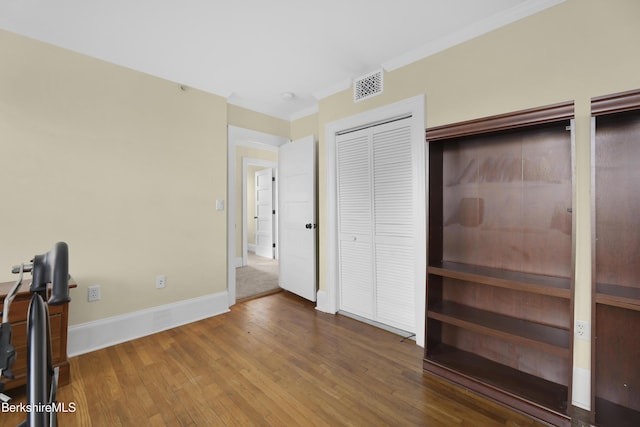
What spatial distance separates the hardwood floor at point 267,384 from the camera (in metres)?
1.59

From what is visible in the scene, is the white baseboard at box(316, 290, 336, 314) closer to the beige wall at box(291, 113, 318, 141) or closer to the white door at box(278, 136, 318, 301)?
the white door at box(278, 136, 318, 301)

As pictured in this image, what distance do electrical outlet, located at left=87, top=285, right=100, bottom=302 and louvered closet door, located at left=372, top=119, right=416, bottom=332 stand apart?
2.55 meters

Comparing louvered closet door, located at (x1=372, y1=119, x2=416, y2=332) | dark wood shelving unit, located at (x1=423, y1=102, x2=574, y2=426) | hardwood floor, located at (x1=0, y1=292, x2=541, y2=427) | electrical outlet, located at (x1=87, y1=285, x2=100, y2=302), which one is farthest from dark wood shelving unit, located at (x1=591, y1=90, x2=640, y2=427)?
electrical outlet, located at (x1=87, y1=285, x2=100, y2=302)

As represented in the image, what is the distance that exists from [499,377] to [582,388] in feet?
1.40

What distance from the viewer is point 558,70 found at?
5.72ft

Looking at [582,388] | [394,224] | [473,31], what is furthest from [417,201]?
[582,388]

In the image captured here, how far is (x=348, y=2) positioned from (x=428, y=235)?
171 centimetres

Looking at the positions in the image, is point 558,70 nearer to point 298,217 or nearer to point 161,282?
point 298,217

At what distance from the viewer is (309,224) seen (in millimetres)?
3410

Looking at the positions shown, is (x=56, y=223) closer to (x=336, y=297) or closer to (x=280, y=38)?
(x=280, y=38)

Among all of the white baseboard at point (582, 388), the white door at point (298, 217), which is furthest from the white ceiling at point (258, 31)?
the white baseboard at point (582, 388)

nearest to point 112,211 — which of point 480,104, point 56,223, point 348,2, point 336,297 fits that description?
point 56,223

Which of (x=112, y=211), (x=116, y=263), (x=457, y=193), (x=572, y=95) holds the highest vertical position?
(x=572, y=95)

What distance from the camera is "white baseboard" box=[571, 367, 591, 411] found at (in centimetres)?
163
